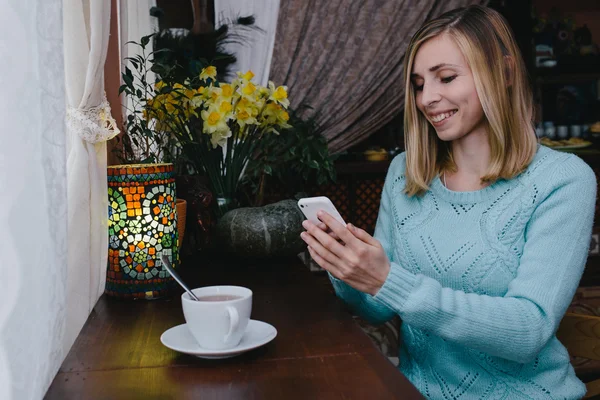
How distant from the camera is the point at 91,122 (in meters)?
1.26

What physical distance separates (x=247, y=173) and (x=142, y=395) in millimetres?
1281

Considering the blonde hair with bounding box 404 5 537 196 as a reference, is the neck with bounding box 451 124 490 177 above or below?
below

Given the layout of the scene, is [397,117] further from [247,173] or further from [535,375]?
[535,375]

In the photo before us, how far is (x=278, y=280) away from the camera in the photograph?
1497mm

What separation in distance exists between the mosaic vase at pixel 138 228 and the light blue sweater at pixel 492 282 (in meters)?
0.37

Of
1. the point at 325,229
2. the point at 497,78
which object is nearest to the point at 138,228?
the point at 325,229

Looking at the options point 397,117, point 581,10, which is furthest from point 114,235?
point 581,10

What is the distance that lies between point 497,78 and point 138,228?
2.63 feet

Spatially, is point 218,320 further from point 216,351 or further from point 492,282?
point 492,282

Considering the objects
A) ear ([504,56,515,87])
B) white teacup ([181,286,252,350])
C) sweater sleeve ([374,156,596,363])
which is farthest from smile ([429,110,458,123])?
white teacup ([181,286,252,350])

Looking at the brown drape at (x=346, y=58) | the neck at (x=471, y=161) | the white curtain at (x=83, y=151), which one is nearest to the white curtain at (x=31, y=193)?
the white curtain at (x=83, y=151)

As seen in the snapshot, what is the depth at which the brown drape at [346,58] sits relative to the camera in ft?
12.8

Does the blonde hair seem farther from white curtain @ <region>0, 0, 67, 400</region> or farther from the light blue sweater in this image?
white curtain @ <region>0, 0, 67, 400</region>

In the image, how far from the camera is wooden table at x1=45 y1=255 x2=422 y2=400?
2.72 feet
